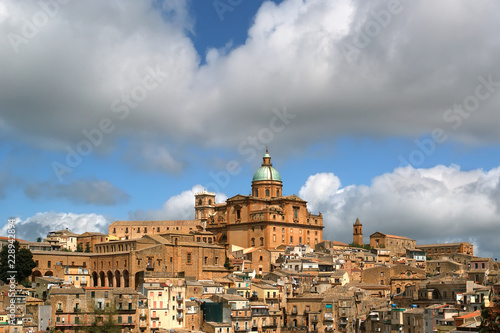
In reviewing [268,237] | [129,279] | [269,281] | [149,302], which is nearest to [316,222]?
[268,237]

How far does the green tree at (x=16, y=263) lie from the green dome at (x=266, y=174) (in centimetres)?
4449

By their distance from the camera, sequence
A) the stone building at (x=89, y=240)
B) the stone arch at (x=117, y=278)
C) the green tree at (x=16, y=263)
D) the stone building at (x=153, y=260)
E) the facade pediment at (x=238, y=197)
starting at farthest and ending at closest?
the facade pediment at (x=238, y=197) → the stone building at (x=89, y=240) → the stone arch at (x=117, y=278) → the stone building at (x=153, y=260) → the green tree at (x=16, y=263)

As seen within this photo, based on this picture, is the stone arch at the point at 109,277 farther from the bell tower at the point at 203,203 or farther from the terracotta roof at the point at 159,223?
the bell tower at the point at 203,203

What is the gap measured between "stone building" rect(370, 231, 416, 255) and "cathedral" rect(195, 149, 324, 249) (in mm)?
14741

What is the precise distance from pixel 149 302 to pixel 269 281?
62.1 feet

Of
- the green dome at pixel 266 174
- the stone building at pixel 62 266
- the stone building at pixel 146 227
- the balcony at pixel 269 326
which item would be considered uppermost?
the green dome at pixel 266 174

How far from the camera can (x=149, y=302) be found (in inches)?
2847

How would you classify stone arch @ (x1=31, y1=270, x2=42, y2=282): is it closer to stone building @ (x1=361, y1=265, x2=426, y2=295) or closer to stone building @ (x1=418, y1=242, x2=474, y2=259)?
stone building @ (x1=361, y1=265, x2=426, y2=295)

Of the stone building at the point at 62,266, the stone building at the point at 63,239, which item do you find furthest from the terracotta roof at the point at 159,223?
the stone building at the point at 62,266

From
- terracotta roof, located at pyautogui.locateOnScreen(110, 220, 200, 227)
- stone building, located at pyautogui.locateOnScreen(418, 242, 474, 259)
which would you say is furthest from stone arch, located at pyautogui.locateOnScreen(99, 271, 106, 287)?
stone building, located at pyautogui.locateOnScreen(418, 242, 474, 259)

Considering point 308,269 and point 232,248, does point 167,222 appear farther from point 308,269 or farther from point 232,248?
point 308,269

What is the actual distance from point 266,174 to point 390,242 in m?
25.7

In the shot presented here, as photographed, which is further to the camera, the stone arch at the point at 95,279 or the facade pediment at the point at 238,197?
the facade pediment at the point at 238,197

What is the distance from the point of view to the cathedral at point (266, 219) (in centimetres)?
11194
